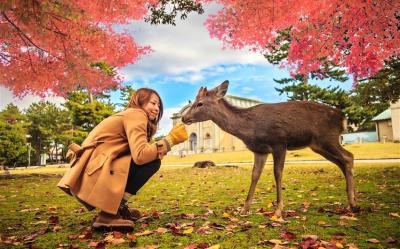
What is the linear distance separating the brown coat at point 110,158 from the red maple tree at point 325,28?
5.18m

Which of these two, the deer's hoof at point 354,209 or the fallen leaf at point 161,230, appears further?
the deer's hoof at point 354,209

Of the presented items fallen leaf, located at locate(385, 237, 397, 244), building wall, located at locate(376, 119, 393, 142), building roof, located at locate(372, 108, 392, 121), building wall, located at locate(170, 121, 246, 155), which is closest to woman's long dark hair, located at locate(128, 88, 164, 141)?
fallen leaf, located at locate(385, 237, 397, 244)

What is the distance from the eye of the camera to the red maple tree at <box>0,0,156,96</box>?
8617mm

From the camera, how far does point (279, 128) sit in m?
4.38

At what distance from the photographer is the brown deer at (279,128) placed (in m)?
4.36

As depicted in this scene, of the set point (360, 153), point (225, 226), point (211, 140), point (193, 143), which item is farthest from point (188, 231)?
point (193, 143)

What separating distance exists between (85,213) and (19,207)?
1905mm

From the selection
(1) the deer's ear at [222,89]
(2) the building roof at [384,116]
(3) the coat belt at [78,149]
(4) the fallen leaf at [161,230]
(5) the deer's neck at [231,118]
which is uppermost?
(2) the building roof at [384,116]

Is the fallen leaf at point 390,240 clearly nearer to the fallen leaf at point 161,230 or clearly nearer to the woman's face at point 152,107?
the fallen leaf at point 161,230

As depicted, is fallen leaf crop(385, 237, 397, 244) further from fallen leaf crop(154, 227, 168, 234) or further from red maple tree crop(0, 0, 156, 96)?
red maple tree crop(0, 0, 156, 96)

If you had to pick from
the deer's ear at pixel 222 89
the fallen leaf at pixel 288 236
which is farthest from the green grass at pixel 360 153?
the fallen leaf at pixel 288 236

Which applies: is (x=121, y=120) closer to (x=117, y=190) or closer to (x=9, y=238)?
(x=117, y=190)

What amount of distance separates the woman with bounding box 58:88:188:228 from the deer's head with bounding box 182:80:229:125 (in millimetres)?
1049

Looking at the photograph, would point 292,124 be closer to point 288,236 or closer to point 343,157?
point 343,157
